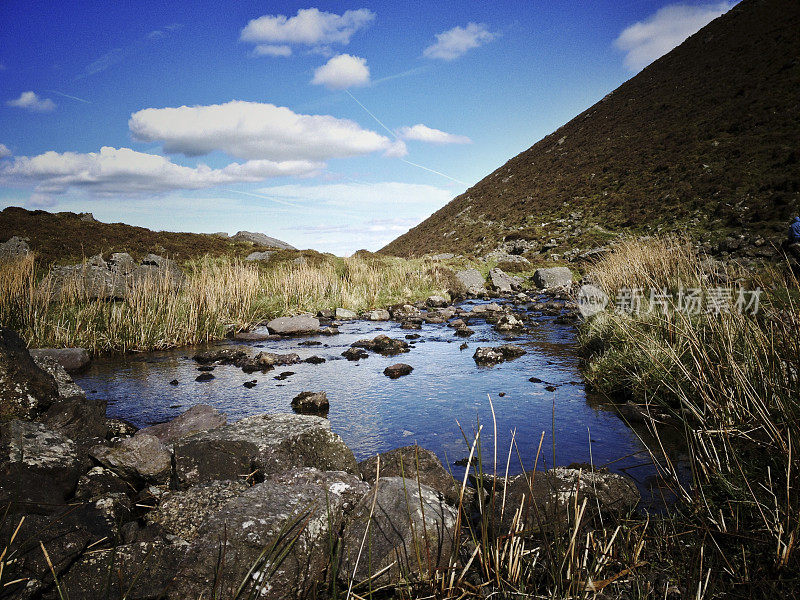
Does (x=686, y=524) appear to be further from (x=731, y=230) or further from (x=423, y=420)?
(x=731, y=230)

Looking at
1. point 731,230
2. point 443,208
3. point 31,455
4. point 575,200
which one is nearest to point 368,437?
point 31,455

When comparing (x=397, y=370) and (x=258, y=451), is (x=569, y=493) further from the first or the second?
(x=397, y=370)

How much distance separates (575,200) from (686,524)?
47.4 meters

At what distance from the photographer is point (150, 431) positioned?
15.7ft

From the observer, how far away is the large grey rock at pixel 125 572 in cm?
209

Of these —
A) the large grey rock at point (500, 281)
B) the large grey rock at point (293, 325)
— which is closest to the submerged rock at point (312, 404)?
the large grey rock at point (293, 325)

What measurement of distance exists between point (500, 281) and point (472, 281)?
1916 millimetres

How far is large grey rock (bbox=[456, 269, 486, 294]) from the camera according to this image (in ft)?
70.3

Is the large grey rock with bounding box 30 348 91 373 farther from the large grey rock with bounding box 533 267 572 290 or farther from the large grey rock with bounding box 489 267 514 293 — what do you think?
the large grey rock with bounding box 533 267 572 290

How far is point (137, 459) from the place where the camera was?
3453 mm

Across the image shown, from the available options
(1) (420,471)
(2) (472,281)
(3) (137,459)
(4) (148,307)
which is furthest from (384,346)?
(2) (472,281)

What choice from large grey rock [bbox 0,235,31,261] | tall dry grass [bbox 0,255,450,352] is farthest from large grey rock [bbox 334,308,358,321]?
large grey rock [bbox 0,235,31,261]

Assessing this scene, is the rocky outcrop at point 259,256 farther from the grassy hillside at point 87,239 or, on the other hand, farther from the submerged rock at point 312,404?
the submerged rock at point 312,404

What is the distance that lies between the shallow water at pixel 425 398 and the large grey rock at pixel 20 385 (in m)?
1.08
